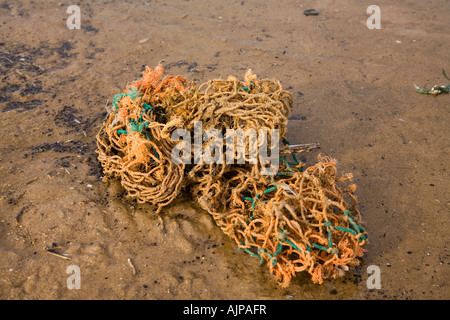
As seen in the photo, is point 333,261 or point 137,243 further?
Result: point 137,243

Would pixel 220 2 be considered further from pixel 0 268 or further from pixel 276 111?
pixel 0 268

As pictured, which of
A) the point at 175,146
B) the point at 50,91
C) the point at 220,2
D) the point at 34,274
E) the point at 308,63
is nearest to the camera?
the point at 34,274

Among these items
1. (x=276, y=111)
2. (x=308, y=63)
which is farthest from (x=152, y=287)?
(x=308, y=63)

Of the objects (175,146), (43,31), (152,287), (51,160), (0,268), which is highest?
(43,31)

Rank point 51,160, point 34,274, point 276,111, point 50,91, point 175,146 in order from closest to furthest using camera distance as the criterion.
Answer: point 34,274 < point 276,111 < point 175,146 < point 51,160 < point 50,91
